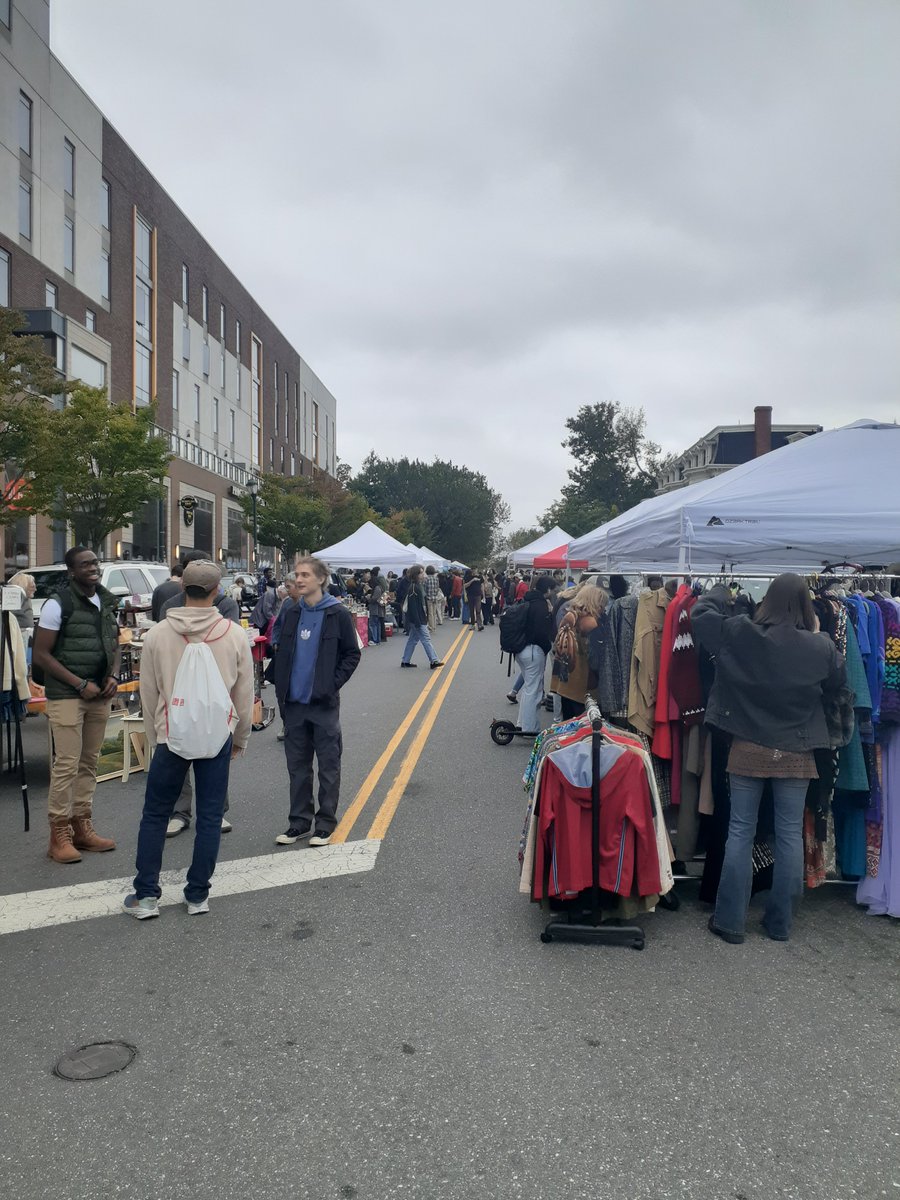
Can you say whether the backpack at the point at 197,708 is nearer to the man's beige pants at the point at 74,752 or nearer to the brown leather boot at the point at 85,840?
the man's beige pants at the point at 74,752

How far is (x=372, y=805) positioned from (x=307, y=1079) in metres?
3.86

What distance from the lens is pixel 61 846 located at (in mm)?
5703

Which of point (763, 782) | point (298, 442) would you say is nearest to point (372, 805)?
point (763, 782)

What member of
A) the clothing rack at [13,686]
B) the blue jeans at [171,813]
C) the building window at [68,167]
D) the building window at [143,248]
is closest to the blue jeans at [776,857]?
the blue jeans at [171,813]

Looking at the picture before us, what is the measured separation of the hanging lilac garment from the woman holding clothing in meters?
0.60

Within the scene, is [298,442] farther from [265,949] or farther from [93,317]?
[265,949]

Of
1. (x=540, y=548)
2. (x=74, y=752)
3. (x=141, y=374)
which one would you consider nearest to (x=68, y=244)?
(x=141, y=374)

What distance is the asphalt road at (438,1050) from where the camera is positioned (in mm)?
2730

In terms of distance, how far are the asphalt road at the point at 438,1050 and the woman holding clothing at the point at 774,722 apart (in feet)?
0.91

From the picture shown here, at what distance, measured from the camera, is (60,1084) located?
10.4 ft

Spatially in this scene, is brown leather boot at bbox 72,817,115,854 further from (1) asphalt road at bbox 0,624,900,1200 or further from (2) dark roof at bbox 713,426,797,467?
(2) dark roof at bbox 713,426,797,467

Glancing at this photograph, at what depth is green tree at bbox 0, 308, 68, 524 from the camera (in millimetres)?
17969

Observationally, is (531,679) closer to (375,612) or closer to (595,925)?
(595,925)

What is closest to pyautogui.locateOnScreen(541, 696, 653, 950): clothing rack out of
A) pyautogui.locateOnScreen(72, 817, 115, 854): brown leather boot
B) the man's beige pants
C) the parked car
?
pyautogui.locateOnScreen(72, 817, 115, 854): brown leather boot
